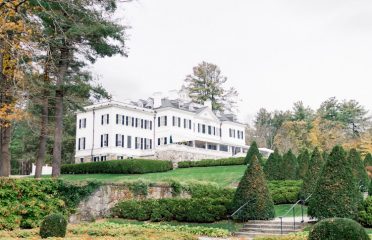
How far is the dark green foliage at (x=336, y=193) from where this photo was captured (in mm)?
15805

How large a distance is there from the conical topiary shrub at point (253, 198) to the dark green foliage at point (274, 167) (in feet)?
31.0

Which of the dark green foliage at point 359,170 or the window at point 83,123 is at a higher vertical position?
the window at point 83,123

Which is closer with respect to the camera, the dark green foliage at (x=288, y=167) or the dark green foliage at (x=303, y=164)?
the dark green foliage at (x=303, y=164)

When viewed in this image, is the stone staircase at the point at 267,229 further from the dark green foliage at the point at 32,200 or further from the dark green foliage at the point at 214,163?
the dark green foliage at the point at 214,163

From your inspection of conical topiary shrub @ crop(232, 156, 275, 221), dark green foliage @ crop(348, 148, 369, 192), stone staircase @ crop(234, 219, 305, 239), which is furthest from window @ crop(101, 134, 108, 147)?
stone staircase @ crop(234, 219, 305, 239)

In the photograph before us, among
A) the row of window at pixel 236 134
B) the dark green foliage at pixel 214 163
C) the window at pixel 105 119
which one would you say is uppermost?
the window at pixel 105 119

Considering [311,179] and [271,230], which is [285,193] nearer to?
[311,179]

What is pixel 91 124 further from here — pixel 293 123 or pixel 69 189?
pixel 69 189

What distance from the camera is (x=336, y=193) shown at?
1592cm

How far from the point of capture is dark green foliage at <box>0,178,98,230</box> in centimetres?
1803

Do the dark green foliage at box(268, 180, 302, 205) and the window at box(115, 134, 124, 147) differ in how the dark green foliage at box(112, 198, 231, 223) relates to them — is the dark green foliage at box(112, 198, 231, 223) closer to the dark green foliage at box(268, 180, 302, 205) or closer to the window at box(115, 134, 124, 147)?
the dark green foliage at box(268, 180, 302, 205)

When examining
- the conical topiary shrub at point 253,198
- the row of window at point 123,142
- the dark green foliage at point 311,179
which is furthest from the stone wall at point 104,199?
the row of window at point 123,142

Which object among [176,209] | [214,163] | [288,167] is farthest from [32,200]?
[214,163]

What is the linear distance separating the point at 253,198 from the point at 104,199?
7.28m
